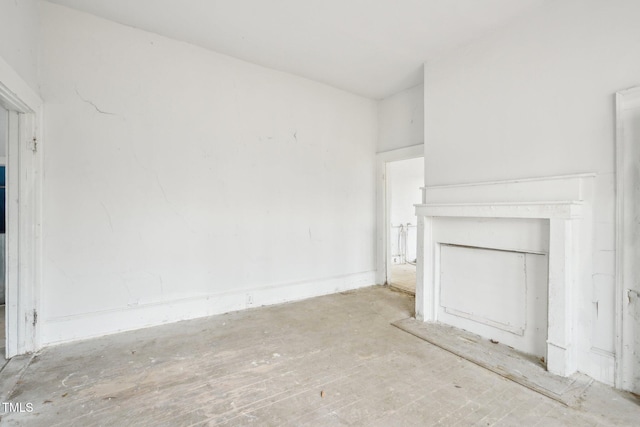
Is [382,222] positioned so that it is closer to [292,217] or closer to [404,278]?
[404,278]

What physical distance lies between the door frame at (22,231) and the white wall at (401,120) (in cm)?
394

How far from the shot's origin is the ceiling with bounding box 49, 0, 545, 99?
8.25 ft

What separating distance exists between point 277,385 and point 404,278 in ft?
11.9

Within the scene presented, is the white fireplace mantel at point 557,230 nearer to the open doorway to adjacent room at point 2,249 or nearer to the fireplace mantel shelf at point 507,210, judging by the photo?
the fireplace mantel shelf at point 507,210

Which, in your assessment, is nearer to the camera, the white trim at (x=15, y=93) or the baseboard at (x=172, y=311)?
the white trim at (x=15, y=93)

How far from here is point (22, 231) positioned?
234 centimetres

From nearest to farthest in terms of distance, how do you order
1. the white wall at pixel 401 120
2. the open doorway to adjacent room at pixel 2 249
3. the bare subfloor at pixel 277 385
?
the bare subfloor at pixel 277 385, the open doorway to adjacent room at pixel 2 249, the white wall at pixel 401 120

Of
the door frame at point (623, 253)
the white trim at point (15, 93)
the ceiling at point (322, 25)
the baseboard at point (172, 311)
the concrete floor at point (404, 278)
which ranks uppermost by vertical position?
the ceiling at point (322, 25)

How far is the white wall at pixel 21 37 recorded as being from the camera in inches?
76.1

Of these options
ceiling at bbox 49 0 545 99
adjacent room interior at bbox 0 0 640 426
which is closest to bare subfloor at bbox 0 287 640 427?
adjacent room interior at bbox 0 0 640 426

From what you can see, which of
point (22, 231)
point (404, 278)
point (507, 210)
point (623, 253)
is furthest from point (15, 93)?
point (404, 278)

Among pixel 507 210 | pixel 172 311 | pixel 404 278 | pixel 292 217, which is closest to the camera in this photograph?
pixel 507 210

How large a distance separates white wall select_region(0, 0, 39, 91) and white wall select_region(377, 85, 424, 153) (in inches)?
155

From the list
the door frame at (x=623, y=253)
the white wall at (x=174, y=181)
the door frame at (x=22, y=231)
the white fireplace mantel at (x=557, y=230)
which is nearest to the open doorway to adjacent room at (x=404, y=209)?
the white wall at (x=174, y=181)
